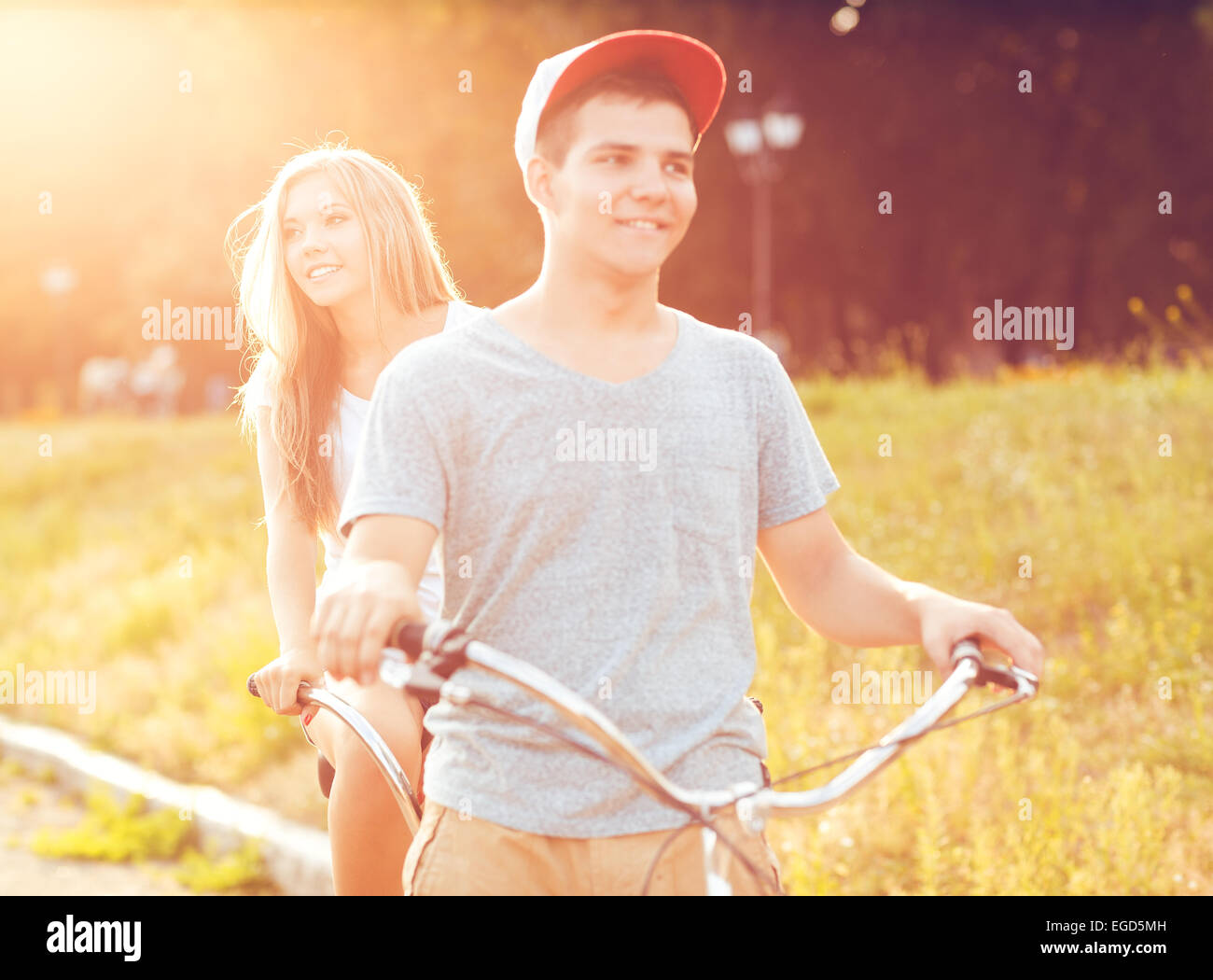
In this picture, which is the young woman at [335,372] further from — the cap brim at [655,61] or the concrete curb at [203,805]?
the concrete curb at [203,805]

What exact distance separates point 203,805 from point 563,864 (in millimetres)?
5233

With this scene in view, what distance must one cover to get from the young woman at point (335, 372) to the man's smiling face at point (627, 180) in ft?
3.99

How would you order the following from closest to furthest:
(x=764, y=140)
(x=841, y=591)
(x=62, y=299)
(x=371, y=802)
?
(x=841, y=591) < (x=371, y=802) < (x=764, y=140) < (x=62, y=299)

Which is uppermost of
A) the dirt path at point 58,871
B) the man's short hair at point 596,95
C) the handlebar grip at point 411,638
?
the man's short hair at point 596,95

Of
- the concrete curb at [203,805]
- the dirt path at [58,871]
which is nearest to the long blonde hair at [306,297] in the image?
the concrete curb at [203,805]

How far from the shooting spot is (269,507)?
3.41 m

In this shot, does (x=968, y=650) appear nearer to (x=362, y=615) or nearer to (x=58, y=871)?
(x=362, y=615)

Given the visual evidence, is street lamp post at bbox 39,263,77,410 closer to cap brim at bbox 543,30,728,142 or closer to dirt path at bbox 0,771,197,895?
dirt path at bbox 0,771,197,895

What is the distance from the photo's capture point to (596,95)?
7.00 ft

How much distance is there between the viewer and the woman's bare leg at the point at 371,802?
3.07 metres

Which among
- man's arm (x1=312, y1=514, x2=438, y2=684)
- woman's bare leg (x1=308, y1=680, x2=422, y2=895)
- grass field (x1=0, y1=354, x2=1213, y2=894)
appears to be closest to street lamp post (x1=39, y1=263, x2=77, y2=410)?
grass field (x1=0, y1=354, x2=1213, y2=894)

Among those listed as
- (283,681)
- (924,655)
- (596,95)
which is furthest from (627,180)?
(924,655)
